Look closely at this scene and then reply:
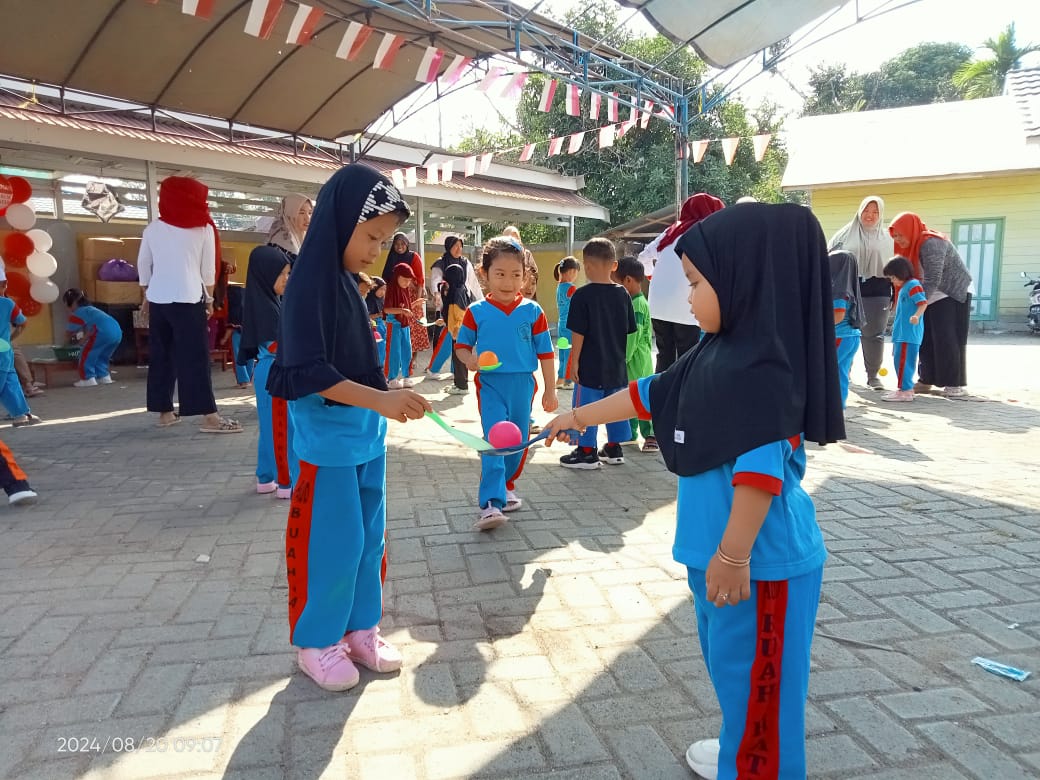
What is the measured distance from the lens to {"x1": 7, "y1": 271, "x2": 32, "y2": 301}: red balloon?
31.5 ft

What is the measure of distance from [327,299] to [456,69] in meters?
7.13

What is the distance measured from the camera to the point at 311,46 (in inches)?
322

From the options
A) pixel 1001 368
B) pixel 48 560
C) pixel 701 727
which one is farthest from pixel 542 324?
pixel 1001 368

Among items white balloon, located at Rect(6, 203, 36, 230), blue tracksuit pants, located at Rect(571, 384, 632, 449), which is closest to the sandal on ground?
blue tracksuit pants, located at Rect(571, 384, 632, 449)

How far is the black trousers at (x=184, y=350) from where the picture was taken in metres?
6.04

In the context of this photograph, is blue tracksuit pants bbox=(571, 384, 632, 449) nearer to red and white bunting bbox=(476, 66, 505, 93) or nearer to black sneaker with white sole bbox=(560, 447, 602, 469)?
black sneaker with white sole bbox=(560, 447, 602, 469)

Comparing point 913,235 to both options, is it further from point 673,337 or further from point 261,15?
point 261,15

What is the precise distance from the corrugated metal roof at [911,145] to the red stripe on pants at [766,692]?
1744 centimetres

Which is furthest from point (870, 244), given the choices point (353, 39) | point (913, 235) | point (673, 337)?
point (353, 39)

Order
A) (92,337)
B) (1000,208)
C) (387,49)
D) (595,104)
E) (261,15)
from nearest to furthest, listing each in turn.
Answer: (261,15) < (387,49) < (92,337) < (595,104) < (1000,208)

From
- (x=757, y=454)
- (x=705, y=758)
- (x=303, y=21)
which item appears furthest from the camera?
(x=303, y=21)

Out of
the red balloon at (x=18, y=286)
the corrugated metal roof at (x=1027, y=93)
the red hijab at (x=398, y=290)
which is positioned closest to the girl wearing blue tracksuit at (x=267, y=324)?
the red hijab at (x=398, y=290)

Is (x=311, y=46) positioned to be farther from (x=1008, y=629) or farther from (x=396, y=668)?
(x=1008, y=629)

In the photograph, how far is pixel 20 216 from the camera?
9.62 m
